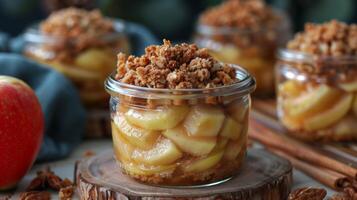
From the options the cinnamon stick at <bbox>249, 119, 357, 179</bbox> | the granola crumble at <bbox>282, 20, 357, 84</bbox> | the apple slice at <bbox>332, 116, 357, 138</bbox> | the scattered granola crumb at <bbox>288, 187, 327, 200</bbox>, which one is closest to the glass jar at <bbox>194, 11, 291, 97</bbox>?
the cinnamon stick at <bbox>249, 119, 357, 179</bbox>

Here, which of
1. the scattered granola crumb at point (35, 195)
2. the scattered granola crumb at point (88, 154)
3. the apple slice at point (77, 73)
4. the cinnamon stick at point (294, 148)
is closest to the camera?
the scattered granola crumb at point (35, 195)

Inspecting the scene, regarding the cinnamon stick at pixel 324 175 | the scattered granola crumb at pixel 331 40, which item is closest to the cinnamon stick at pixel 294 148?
the cinnamon stick at pixel 324 175

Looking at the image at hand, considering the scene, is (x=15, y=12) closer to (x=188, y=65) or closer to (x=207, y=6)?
(x=207, y=6)

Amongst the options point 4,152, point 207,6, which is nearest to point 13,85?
point 4,152

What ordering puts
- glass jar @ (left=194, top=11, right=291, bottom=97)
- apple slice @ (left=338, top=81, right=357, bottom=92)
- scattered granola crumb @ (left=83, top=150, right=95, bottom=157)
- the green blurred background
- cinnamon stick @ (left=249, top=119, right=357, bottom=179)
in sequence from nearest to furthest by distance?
cinnamon stick @ (left=249, top=119, right=357, bottom=179) → apple slice @ (left=338, top=81, right=357, bottom=92) → scattered granola crumb @ (left=83, top=150, right=95, bottom=157) → glass jar @ (left=194, top=11, right=291, bottom=97) → the green blurred background

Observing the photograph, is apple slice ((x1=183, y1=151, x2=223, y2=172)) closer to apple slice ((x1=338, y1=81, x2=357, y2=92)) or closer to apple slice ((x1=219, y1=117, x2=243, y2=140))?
apple slice ((x1=219, y1=117, x2=243, y2=140))

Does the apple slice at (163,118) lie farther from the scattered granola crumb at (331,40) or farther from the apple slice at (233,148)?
the scattered granola crumb at (331,40)

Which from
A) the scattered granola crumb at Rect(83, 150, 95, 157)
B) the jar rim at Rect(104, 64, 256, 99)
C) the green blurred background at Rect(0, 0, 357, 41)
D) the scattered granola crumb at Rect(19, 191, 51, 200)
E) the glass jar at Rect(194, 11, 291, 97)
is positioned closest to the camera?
the jar rim at Rect(104, 64, 256, 99)
